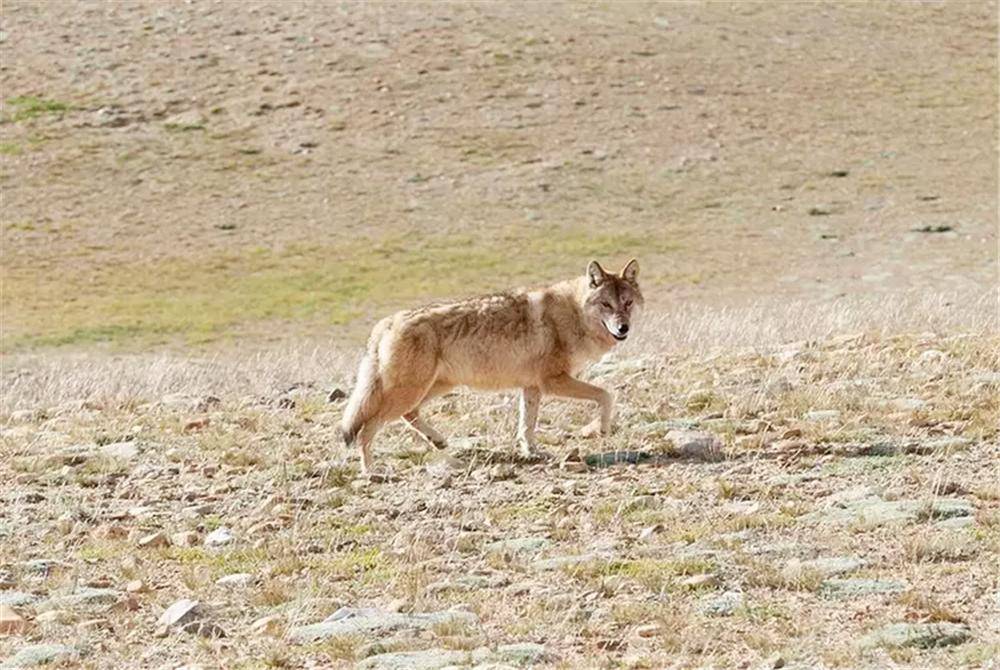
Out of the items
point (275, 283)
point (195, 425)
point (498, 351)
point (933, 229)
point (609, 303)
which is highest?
point (609, 303)

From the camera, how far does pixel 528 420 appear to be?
1271 centimetres

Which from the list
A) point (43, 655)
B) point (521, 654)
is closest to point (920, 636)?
point (521, 654)

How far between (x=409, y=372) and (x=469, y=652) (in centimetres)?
518

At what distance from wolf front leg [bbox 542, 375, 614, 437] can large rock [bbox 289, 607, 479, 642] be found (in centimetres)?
479

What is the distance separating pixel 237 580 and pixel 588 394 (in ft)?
14.5

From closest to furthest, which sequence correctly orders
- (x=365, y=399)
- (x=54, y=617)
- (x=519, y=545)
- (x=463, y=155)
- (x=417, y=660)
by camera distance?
(x=417, y=660), (x=54, y=617), (x=519, y=545), (x=365, y=399), (x=463, y=155)

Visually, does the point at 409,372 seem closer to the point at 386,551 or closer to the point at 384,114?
the point at 386,551

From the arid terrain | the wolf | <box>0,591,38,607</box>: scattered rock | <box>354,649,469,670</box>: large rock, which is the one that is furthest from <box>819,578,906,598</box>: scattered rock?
the wolf

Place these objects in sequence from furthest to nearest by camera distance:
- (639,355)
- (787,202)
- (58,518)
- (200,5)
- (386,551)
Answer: (200,5), (787,202), (639,355), (58,518), (386,551)

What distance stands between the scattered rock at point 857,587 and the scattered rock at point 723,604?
0.39 metres

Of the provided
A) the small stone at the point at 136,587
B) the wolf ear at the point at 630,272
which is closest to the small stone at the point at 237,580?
the small stone at the point at 136,587

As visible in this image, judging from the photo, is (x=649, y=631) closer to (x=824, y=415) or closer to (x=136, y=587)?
(x=136, y=587)

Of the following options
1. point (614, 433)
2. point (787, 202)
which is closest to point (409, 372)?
point (614, 433)

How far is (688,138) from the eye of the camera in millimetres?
46781
